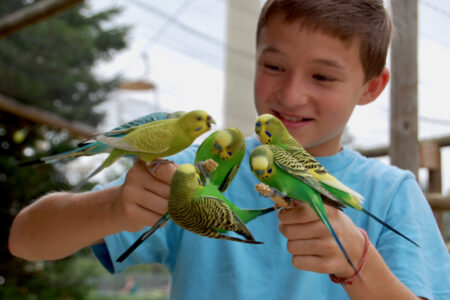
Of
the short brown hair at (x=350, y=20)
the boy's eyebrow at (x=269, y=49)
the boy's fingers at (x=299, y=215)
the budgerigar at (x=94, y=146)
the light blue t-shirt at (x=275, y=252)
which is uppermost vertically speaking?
the short brown hair at (x=350, y=20)

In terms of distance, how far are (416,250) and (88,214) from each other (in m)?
0.76

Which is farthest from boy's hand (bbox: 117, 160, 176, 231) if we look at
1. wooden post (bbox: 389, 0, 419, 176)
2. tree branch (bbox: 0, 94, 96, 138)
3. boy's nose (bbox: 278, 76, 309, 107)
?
tree branch (bbox: 0, 94, 96, 138)

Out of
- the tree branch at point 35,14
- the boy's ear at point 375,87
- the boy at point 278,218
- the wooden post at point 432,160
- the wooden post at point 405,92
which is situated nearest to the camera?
the boy at point 278,218

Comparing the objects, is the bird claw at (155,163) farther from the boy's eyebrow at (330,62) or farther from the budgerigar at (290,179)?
the boy's eyebrow at (330,62)

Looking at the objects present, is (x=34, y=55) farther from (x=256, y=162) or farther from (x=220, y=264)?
(x=256, y=162)

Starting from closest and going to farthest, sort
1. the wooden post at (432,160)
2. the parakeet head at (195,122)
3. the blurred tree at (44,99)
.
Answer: the parakeet head at (195,122) → the wooden post at (432,160) → the blurred tree at (44,99)

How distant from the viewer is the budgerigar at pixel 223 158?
2.28ft

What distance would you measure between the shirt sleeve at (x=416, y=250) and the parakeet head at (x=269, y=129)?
0.52 meters

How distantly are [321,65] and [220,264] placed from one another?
1.90 ft

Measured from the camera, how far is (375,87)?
126 cm

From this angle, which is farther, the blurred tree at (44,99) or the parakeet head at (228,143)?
the blurred tree at (44,99)

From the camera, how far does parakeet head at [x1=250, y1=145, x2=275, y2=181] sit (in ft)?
2.09

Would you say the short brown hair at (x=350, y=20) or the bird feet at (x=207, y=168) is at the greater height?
the short brown hair at (x=350, y=20)

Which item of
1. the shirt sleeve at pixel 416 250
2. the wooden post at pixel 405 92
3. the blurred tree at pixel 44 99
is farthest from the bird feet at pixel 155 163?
the blurred tree at pixel 44 99
